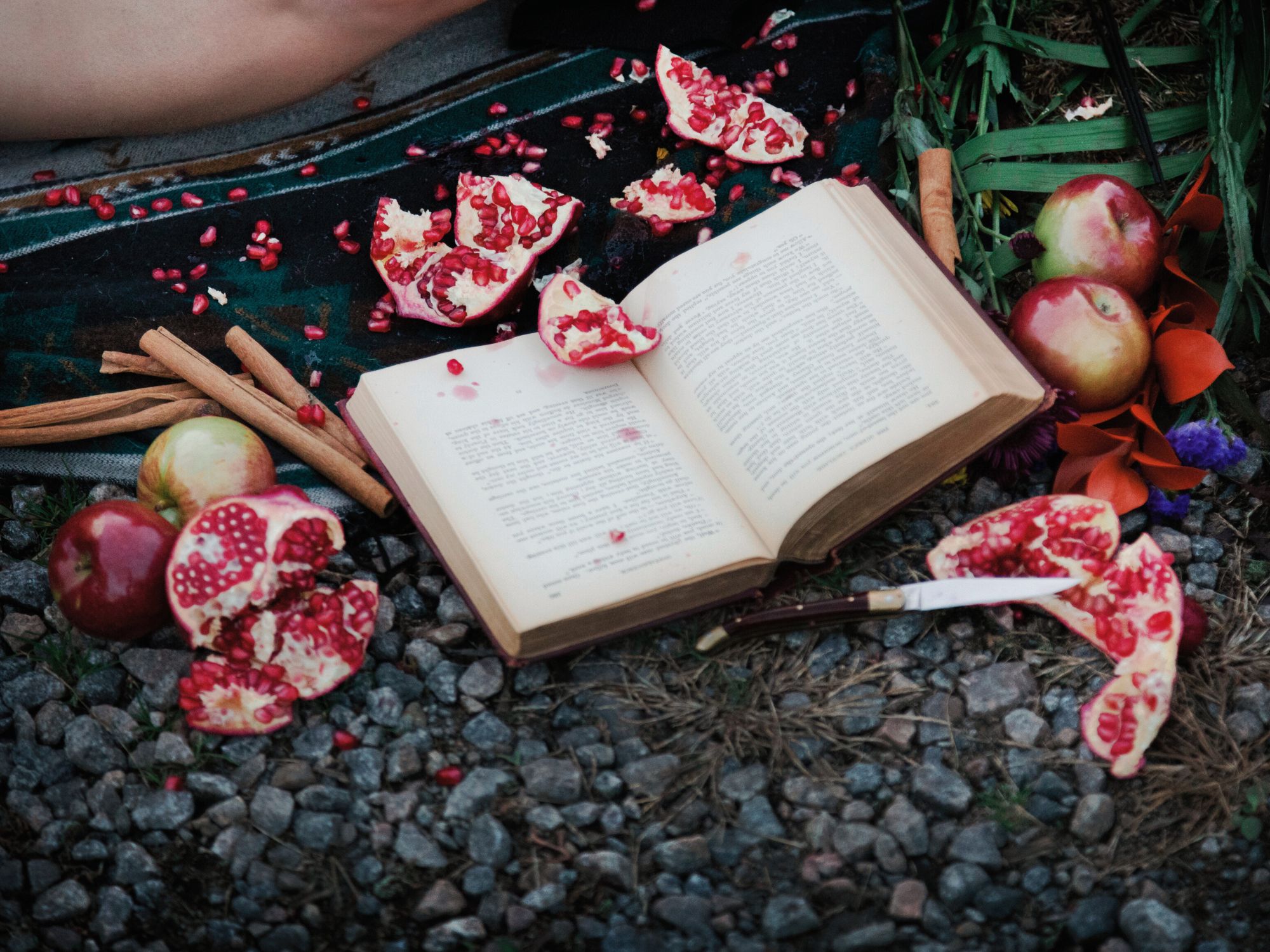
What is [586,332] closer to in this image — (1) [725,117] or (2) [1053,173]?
(1) [725,117]

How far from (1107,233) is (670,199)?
99 centimetres

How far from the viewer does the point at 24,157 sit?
105 inches

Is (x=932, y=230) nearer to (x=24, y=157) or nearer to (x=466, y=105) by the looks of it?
(x=466, y=105)

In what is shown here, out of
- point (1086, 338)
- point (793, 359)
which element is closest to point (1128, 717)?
point (1086, 338)

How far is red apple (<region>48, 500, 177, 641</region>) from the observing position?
1.82 metres

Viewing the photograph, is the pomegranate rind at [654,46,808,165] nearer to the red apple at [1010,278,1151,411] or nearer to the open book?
the open book

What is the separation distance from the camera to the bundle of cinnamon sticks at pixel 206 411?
2.11 metres

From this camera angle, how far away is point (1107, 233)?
2.21 metres

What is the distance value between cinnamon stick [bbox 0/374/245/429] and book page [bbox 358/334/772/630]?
532 mm

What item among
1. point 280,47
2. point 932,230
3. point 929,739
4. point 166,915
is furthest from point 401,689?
point 280,47

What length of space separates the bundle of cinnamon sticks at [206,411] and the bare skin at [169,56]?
30.7 inches

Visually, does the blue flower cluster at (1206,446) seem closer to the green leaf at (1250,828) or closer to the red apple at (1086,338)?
the red apple at (1086,338)

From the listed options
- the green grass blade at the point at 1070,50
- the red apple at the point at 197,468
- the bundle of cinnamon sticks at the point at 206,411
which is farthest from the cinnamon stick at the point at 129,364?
the green grass blade at the point at 1070,50

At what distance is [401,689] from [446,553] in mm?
265
